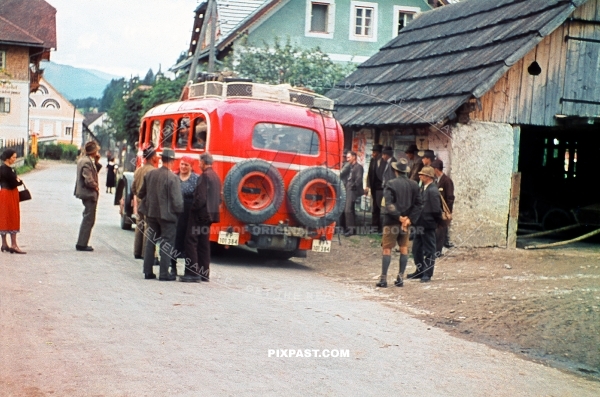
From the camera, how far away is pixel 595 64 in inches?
680

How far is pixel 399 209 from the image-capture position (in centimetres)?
1216

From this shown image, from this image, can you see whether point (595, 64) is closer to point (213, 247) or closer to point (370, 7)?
point (213, 247)

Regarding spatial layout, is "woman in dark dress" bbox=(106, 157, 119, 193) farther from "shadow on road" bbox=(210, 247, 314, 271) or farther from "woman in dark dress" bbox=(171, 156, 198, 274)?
"woman in dark dress" bbox=(171, 156, 198, 274)

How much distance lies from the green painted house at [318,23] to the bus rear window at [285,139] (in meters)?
19.1

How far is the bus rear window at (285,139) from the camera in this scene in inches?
551

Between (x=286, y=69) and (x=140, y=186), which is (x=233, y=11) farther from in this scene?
(x=140, y=186)

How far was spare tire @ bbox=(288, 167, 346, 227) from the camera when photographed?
1378 centimetres

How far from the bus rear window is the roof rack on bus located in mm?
657

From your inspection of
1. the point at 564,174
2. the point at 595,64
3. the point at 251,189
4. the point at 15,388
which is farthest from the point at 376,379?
→ the point at 564,174

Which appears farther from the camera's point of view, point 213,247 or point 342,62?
point 342,62

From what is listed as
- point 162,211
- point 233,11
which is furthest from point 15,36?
point 162,211

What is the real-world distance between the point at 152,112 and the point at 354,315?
858cm

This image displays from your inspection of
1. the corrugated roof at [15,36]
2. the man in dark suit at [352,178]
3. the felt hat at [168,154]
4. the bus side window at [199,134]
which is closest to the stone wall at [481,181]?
the man in dark suit at [352,178]

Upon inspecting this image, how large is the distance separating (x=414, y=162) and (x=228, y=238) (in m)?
4.48
